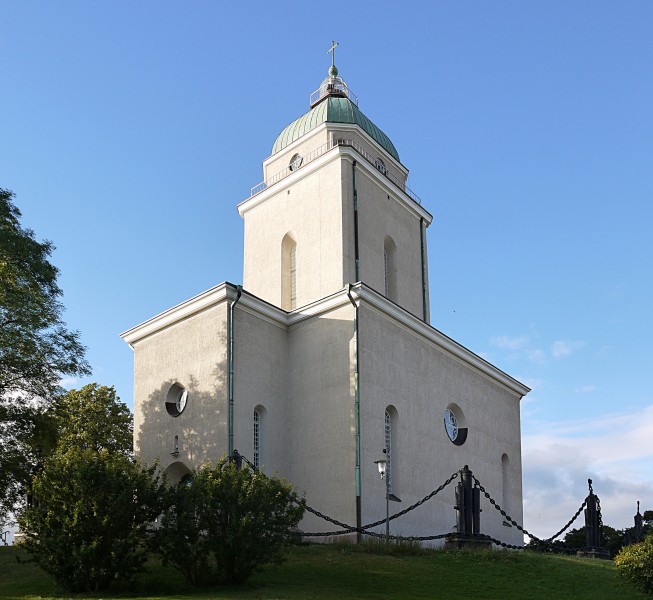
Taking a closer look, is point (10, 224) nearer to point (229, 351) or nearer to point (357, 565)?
point (229, 351)

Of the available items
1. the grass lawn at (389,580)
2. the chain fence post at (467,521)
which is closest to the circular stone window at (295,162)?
the chain fence post at (467,521)

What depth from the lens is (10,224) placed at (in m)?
24.5

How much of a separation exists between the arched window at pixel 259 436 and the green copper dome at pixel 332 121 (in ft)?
38.2

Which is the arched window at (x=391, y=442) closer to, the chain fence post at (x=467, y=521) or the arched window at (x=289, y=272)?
the chain fence post at (x=467, y=521)

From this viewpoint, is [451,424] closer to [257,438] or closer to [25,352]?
[257,438]

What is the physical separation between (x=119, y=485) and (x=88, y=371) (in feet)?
32.4

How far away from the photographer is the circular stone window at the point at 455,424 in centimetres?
2911

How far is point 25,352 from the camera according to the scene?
78.9ft

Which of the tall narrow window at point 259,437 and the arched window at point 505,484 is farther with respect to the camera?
the arched window at point 505,484

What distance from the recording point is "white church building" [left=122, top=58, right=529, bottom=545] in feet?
79.9

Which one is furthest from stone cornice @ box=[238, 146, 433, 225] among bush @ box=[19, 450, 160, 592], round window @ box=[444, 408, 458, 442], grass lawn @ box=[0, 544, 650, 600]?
bush @ box=[19, 450, 160, 592]

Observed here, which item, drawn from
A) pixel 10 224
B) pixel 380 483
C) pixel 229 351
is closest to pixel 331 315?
pixel 229 351

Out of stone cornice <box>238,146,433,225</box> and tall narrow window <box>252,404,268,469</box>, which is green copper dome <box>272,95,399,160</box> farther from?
tall narrow window <box>252,404,268,469</box>

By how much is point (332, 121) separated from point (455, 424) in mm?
11922
